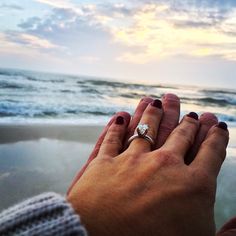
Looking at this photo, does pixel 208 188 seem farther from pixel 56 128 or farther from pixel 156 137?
pixel 56 128

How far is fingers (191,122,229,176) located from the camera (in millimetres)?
1048

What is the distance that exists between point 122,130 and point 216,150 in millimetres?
316

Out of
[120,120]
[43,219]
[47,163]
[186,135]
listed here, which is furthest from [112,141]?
[47,163]

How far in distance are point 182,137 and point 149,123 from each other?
0.14m

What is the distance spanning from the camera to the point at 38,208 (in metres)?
0.75

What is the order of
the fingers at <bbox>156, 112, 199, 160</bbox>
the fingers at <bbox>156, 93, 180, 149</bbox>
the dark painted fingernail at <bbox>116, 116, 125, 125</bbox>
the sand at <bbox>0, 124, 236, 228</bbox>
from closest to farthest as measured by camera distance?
1. the fingers at <bbox>156, 112, 199, 160</bbox>
2. the fingers at <bbox>156, 93, 180, 149</bbox>
3. the dark painted fingernail at <bbox>116, 116, 125, 125</bbox>
4. the sand at <bbox>0, 124, 236, 228</bbox>

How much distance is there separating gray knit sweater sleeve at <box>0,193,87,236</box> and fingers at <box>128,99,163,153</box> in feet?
1.29

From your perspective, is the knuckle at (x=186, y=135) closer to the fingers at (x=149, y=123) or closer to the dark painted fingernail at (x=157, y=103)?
the fingers at (x=149, y=123)

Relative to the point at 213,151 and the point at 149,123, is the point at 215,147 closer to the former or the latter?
the point at 213,151

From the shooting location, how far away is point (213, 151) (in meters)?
1.11

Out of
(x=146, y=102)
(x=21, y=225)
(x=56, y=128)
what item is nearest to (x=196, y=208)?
(x=21, y=225)

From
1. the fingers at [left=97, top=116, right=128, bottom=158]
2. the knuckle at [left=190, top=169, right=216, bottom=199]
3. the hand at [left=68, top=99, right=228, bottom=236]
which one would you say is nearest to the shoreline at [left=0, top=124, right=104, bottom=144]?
the fingers at [left=97, top=116, right=128, bottom=158]

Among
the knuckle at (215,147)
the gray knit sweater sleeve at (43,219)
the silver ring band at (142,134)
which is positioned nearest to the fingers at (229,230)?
the knuckle at (215,147)

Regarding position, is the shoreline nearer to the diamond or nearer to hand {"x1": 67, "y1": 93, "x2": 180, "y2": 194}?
hand {"x1": 67, "y1": 93, "x2": 180, "y2": 194}
